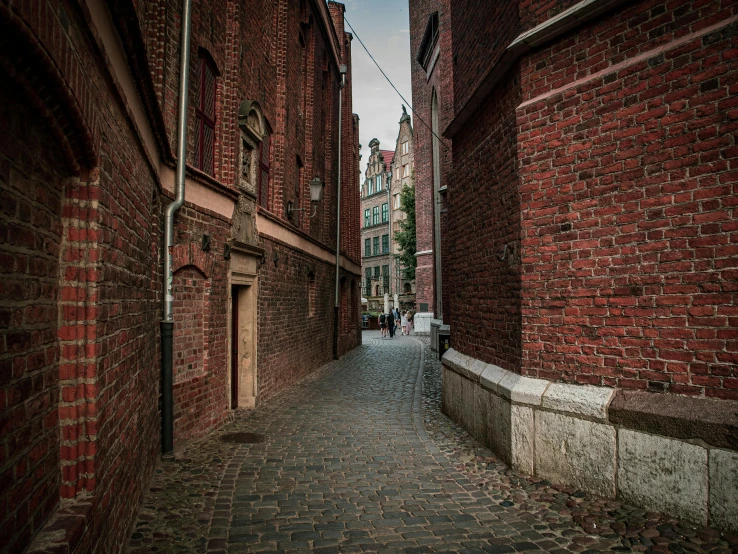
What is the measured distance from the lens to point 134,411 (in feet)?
12.9

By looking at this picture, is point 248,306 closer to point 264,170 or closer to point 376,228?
point 264,170

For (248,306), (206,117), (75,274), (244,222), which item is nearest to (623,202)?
(75,274)

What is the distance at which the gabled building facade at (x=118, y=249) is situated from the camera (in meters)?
1.90

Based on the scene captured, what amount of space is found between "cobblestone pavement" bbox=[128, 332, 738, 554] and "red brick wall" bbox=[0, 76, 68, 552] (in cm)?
177

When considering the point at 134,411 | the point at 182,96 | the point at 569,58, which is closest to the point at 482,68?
the point at 569,58

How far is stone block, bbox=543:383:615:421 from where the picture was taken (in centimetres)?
439

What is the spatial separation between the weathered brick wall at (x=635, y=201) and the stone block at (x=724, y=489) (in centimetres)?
48

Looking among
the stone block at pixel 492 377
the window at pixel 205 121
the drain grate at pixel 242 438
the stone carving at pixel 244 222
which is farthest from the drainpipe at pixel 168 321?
the stone block at pixel 492 377

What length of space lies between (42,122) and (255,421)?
6.36 meters

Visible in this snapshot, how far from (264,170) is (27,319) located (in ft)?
29.3

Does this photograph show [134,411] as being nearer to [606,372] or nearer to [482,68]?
[606,372]

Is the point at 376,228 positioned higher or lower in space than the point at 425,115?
lower

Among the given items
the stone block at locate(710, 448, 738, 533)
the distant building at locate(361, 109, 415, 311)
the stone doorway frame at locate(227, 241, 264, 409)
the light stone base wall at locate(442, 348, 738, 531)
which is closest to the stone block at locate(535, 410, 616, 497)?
the light stone base wall at locate(442, 348, 738, 531)

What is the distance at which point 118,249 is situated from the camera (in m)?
3.16
